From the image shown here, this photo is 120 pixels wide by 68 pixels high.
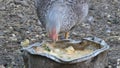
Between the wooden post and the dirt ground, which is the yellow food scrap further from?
the dirt ground

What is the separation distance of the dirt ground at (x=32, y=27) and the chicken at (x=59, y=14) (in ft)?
2.15

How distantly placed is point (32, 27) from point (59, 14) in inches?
71.0

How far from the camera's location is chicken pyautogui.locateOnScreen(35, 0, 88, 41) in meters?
3.58

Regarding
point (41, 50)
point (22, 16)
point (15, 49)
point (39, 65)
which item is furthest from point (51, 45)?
point (22, 16)

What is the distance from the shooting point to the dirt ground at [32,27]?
4.47m

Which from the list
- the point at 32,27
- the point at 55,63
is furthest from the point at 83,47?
the point at 32,27

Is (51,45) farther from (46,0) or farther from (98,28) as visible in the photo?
(98,28)

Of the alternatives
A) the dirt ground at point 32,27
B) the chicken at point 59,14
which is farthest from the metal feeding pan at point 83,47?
the dirt ground at point 32,27

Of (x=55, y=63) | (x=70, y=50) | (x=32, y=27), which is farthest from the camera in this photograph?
(x=32, y=27)

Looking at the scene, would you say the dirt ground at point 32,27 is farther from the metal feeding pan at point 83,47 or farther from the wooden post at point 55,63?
the wooden post at point 55,63

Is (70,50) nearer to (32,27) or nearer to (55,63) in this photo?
(55,63)

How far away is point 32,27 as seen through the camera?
5449mm

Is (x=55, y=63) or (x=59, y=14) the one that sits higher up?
(x=59, y=14)

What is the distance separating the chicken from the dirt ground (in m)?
0.66
